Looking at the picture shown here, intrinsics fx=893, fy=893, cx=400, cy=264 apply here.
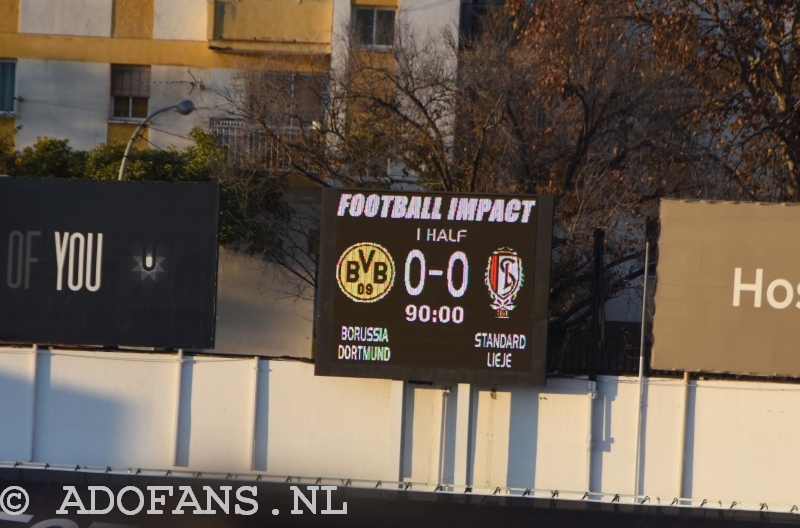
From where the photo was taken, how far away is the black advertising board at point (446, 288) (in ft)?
32.4

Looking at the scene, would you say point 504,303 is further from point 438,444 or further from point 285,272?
point 285,272

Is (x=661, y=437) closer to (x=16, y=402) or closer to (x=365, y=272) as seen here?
(x=365, y=272)

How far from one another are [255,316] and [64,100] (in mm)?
6887

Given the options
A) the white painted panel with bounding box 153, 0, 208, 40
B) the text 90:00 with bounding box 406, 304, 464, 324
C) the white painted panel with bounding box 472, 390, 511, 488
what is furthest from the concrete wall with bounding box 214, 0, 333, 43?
the white painted panel with bounding box 472, 390, 511, 488

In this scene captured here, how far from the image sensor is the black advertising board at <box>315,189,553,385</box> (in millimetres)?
9867

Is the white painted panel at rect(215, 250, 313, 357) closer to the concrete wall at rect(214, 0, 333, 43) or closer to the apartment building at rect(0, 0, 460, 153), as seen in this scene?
the apartment building at rect(0, 0, 460, 153)

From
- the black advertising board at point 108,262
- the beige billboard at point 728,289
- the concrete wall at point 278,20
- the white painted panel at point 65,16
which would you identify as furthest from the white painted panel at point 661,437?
the white painted panel at point 65,16

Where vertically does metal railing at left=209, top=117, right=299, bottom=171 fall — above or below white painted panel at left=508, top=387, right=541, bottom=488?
above

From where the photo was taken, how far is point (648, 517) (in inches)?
346


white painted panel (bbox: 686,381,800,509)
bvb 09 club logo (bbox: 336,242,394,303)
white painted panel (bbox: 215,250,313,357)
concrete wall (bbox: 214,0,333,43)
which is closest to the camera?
white painted panel (bbox: 686,381,800,509)

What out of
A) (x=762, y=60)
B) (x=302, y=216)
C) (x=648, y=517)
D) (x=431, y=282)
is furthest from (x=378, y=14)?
(x=648, y=517)

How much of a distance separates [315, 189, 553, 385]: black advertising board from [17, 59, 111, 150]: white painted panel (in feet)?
40.7

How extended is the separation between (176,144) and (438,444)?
12288 mm

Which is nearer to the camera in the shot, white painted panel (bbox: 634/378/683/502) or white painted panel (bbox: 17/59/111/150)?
white painted panel (bbox: 634/378/683/502)
